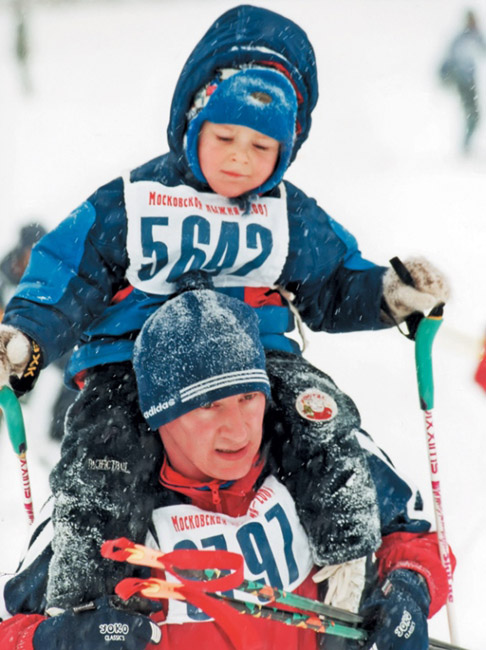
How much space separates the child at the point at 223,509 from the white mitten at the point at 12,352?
296 millimetres

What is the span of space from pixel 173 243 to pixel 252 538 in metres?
0.82

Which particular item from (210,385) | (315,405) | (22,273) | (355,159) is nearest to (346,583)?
(315,405)

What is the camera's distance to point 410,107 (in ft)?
27.4

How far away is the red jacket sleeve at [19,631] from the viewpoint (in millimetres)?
2141

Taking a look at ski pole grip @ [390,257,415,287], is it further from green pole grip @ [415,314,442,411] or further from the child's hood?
the child's hood

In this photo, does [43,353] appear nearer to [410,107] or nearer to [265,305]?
[265,305]

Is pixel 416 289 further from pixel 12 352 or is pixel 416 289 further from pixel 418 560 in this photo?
pixel 12 352

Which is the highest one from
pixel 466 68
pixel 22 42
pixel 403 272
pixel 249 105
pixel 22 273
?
pixel 466 68

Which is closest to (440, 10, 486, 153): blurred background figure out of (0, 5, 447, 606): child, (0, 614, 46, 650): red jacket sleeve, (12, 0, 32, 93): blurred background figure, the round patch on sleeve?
(12, 0, 32, 93): blurred background figure

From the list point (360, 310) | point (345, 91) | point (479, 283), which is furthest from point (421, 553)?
point (345, 91)

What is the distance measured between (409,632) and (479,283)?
4091 mm

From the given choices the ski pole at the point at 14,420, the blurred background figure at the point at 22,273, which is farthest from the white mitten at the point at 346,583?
the blurred background figure at the point at 22,273

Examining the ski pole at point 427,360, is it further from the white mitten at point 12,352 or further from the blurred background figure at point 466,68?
the blurred background figure at point 466,68

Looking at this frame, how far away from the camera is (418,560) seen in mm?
2465
